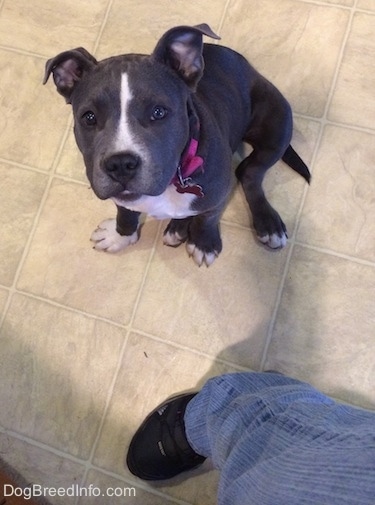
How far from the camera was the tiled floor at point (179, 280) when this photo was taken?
207cm

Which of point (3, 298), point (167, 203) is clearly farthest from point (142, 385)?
point (167, 203)

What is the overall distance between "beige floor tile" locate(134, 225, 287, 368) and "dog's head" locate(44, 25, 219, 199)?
2.39 ft

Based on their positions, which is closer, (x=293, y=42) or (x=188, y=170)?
(x=188, y=170)

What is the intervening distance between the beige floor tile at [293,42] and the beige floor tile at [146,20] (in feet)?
0.33

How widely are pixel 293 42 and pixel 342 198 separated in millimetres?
690

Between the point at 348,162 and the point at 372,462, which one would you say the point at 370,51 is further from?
the point at 372,462

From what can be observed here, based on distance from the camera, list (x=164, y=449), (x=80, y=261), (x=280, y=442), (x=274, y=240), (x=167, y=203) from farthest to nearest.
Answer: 1. (x=80, y=261)
2. (x=274, y=240)
3. (x=164, y=449)
4. (x=167, y=203)
5. (x=280, y=442)

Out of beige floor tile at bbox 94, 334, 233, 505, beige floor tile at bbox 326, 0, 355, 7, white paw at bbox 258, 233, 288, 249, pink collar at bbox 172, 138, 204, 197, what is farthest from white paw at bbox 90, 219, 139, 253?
beige floor tile at bbox 326, 0, 355, 7

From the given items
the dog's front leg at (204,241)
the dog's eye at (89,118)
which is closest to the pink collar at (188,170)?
the dog's eye at (89,118)

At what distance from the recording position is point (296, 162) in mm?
2125

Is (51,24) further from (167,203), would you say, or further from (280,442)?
(280,442)

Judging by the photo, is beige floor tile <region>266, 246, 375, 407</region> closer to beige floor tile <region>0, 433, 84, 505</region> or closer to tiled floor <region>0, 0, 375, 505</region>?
tiled floor <region>0, 0, 375, 505</region>

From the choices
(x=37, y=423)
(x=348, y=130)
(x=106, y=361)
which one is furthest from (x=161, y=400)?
(x=348, y=130)

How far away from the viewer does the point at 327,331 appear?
81.5 inches
